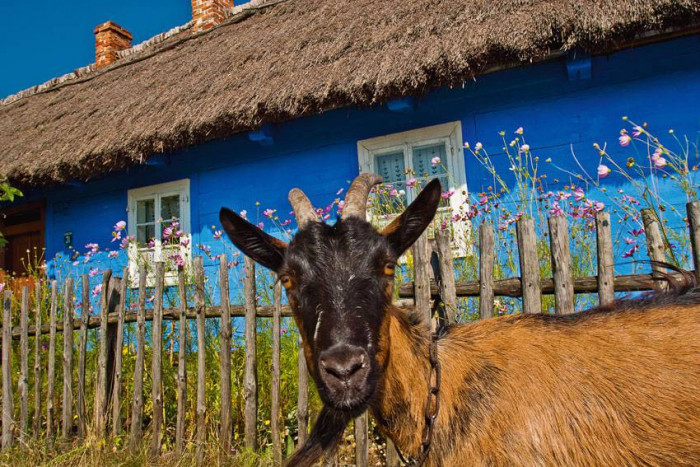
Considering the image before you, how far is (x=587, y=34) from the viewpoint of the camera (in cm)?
479

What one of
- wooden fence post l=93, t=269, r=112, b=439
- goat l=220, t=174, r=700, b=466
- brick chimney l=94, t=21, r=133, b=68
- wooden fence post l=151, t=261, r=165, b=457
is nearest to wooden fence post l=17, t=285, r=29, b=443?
wooden fence post l=93, t=269, r=112, b=439

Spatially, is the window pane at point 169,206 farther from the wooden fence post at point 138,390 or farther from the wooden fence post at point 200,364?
the wooden fence post at point 200,364

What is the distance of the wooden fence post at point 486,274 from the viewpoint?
118 inches

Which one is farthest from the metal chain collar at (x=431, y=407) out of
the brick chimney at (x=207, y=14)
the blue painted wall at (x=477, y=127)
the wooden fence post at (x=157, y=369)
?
the brick chimney at (x=207, y=14)

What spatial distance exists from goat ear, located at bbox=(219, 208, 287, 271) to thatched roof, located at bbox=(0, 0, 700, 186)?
3.54m

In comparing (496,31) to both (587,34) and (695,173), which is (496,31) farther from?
(695,173)

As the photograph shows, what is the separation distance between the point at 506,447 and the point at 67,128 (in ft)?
30.5

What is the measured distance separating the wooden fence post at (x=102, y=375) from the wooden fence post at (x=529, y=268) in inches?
134

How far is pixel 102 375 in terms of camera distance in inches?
172

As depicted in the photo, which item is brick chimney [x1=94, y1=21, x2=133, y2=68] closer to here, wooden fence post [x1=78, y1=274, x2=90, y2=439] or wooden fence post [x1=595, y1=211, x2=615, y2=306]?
wooden fence post [x1=78, y1=274, x2=90, y2=439]

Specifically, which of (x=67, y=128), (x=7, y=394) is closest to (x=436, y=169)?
(x=7, y=394)

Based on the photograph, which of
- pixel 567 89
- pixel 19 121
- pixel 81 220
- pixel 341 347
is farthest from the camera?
pixel 19 121

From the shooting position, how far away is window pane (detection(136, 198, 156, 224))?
332 inches

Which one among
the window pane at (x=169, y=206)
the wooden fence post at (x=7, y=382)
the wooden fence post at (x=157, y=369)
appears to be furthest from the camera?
the window pane at (x=169, y=206)
